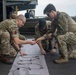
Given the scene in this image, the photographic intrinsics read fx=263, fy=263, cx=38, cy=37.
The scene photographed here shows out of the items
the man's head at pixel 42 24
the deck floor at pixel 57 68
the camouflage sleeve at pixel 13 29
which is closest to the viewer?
the deck floor at pixel 57 68

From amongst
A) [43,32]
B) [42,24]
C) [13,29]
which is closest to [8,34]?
[13,29]

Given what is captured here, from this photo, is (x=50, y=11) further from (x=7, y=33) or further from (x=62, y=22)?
(x=7, y=33)

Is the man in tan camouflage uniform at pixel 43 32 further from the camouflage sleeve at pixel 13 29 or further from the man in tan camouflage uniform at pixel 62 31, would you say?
the camouflage sleeve at pixel 13 29

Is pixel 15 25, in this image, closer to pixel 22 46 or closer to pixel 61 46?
pixel 61 46

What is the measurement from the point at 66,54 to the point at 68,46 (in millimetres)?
497

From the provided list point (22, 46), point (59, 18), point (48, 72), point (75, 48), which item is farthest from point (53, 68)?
point (22, 46)

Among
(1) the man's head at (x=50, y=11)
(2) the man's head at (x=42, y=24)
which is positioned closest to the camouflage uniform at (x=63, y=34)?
(1) the man's head at (x=50, y=11)

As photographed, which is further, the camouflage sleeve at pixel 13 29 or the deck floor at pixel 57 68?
the camouflage sleeve at pixel 13 29

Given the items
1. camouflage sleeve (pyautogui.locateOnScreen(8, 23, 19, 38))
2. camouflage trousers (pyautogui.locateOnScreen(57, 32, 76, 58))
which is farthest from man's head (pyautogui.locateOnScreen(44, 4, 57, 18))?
camouflage sleeve (pyautogui.locateOnScreen(8, 23, 19, 38))

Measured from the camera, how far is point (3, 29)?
183 inches

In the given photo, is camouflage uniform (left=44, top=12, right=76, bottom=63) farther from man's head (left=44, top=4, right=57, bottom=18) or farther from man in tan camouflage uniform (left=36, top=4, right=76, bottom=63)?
man's head (left=44, top=4, right=57, bottom=18)

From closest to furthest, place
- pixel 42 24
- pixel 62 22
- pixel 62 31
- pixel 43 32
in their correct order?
pixel 62 22, pixel 62 31, pixel 42 24, pixel 43 32

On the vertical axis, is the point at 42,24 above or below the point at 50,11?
below

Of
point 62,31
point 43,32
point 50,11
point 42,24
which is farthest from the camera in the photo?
point 43,32
